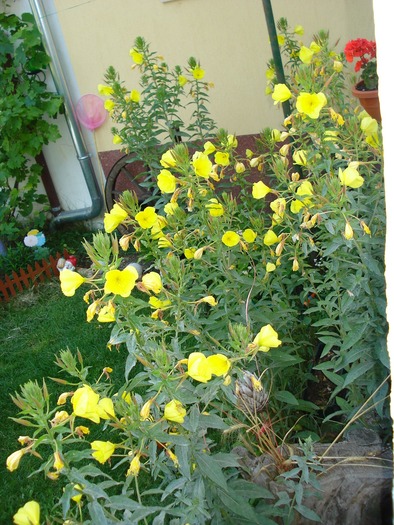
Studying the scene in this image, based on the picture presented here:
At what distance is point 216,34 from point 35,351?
2.66 metres

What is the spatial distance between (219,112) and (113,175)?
1.04 metres

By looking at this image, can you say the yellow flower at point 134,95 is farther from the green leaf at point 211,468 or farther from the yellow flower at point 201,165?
the green leaf at point 211,468

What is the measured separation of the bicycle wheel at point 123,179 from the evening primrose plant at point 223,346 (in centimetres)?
241

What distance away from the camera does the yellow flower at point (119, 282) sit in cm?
171

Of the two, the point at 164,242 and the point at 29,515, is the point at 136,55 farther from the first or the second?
the point at 29,515

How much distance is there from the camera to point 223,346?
2.63 meters

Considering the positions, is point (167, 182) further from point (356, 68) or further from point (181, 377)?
point (356, 68)

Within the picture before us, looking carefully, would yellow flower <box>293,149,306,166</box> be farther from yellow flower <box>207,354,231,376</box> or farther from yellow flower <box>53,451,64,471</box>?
yellow flower <box>53,451,64,471</box>

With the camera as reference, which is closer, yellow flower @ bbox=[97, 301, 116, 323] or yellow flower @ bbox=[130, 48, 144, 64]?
yellow flower @ bbox=[97, 301, 116, 323]

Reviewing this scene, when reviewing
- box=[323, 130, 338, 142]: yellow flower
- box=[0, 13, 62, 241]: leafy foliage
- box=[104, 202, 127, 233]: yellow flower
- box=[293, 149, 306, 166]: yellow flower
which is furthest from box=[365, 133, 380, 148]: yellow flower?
box=[0, 13, 62, 241]: leafy foliage

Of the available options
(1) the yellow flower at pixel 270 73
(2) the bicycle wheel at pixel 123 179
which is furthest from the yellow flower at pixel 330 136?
(2) the bicycle wheel at pixel 123 179

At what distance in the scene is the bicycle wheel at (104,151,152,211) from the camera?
5.59 meters

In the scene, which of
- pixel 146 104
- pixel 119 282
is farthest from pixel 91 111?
pixel 119 282

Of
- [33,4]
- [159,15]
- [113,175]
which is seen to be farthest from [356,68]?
[33,4]
